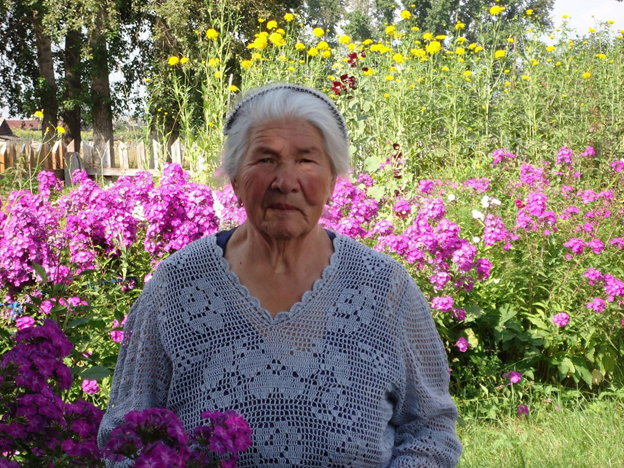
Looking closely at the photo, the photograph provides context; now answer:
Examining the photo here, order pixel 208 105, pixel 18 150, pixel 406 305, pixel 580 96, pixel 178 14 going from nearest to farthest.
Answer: pixel 406 305 → pixel 208 105 → pixel 580 96 → pixel 18 150 → pixel 178 14

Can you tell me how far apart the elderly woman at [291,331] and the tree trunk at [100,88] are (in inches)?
603

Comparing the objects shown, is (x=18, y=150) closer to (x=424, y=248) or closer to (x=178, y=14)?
(x=178, y=14)

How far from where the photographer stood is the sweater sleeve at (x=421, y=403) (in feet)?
6.16

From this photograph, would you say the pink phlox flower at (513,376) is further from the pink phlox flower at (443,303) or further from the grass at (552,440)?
the pink phlox flower at (443,303)

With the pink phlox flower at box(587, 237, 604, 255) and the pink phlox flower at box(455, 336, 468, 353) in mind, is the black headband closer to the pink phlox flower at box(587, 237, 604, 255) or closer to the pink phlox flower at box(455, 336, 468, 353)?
the pink phlox flower at box(455, 336, 468, 353)

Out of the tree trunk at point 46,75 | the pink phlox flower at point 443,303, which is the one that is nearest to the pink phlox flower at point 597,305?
the pink phlox flower at point 443,303

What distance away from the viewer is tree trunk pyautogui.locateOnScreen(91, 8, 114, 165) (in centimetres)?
1655

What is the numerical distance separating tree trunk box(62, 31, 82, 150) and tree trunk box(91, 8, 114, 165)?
0.45 m

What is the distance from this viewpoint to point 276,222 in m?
1.83

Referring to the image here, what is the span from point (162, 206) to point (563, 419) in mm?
2274

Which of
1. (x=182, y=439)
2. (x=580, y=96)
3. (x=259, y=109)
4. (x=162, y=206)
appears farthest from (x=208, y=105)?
(x=182, y=439)

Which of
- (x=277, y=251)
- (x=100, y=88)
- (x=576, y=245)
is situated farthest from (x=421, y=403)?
(x=100, y=88)

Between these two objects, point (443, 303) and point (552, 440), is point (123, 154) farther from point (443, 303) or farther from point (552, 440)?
point (552, 440)

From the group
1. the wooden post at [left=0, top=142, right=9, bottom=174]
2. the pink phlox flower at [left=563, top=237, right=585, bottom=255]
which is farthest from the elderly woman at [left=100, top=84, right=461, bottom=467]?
the wooden post at [left=0, top=142, right=9, bottom=174]
